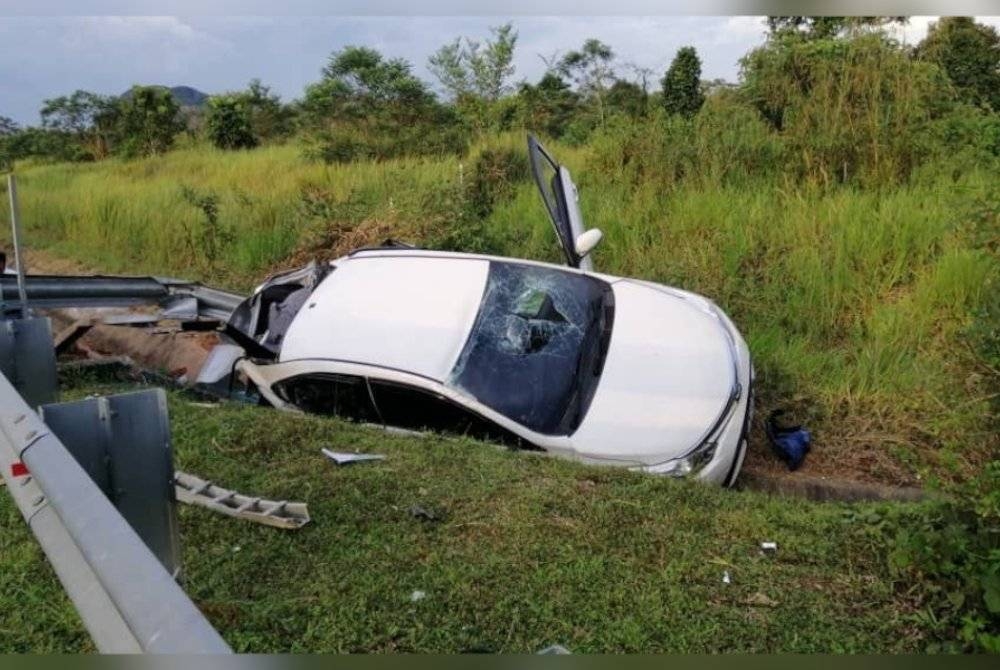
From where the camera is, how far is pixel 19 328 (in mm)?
4133

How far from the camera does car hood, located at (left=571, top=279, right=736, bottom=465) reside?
4.71m

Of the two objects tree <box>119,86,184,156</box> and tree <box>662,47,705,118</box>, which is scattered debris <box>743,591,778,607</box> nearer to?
tree <box>662,47,705,118</box>

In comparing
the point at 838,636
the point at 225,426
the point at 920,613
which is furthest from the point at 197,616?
the point at 225,426

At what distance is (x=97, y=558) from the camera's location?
57.4 inches

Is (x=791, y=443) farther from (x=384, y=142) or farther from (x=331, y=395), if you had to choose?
(x=384, y=142)

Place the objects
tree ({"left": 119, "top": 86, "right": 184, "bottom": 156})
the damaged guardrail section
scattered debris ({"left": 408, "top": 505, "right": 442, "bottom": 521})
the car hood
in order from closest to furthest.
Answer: the damaged guardrail section < scattered debris ({"left": 408, "top": 505, "right": 442, "bottom": 521}) < the car hood < tree ({"left": 119, "top": 86, "right": 184, "bottom": 156})

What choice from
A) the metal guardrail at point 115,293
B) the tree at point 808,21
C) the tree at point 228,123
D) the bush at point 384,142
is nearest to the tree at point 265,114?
the tree at point 228,123

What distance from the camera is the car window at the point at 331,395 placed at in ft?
17.1

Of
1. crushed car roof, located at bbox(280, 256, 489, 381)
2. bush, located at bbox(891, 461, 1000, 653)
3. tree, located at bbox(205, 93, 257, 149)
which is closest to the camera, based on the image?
bush, located at bbox(891, 461, 1000, 653)

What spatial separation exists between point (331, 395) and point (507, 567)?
2.33m

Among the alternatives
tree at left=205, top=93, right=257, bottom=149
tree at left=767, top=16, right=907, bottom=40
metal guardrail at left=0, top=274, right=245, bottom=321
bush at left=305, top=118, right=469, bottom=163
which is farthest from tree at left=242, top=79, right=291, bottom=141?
tree at left=767, top=16, right=907, bottom=40

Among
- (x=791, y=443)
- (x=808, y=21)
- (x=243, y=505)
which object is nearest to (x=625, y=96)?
(x=791, y=443)

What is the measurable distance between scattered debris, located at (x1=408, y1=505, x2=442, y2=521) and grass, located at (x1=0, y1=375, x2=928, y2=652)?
4 cm

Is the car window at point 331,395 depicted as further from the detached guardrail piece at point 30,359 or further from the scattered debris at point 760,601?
the scattered debris at point 760,601
